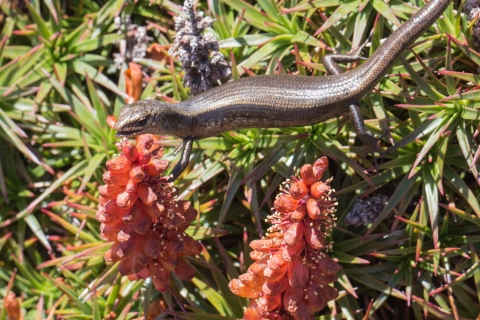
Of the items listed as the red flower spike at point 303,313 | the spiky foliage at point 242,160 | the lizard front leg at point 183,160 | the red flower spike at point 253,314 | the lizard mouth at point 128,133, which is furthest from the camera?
the lizard front leg at point 183,160

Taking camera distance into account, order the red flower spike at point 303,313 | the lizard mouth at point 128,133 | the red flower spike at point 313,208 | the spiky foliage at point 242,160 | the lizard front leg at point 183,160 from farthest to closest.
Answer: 1. the lizard front leg at point 183,160
2. the lizard mouth at point 128,133
3. the spiky foliage at point 242,160
4. the red flower spike at point 303,313
5. the red flower spike at point 313,208

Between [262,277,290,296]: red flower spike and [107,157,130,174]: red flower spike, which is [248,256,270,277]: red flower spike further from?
[107,157,130,174]: red flower spike

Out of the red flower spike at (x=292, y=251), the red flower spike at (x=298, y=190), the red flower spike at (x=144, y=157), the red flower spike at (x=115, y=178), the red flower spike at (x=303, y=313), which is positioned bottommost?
the red flower spike at (x=303, y=313)

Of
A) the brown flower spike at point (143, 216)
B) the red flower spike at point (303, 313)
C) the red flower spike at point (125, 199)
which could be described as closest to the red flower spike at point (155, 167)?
the brown flower spike at point (143, 216)

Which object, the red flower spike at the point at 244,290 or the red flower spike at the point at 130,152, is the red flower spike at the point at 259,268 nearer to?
the red flower spike at the point at 244,290

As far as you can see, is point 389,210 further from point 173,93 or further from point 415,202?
point 173,93

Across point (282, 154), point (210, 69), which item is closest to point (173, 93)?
point (210, 69)

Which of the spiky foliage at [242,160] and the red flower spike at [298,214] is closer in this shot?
the red flower spike at [298,214]

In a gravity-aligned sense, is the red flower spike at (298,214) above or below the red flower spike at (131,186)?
below
